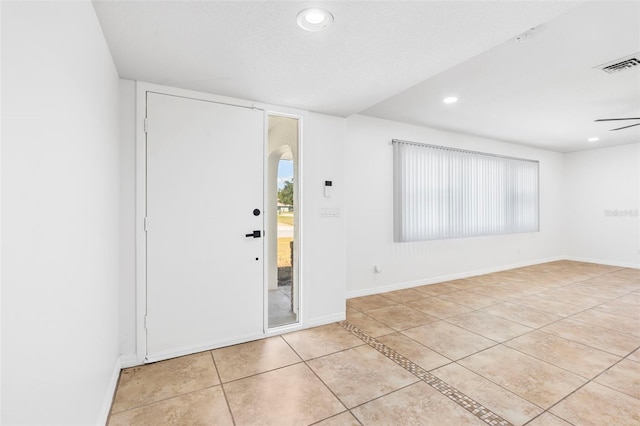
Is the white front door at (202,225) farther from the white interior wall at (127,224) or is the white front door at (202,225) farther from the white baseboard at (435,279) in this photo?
the white baseboard at (435,279)

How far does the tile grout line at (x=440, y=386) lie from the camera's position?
1.89m

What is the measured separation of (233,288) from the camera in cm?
288

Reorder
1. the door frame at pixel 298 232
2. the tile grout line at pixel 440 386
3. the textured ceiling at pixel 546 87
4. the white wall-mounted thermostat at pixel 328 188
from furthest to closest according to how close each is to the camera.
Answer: the white wall-mounted thermostat at pixel 328 188, the door frame at pixel 298 232, the textured ceiling at pixel 546 87, the tile grout line at pixel 440 386

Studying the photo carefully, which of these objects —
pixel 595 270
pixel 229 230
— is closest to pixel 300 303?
pixel 229 230

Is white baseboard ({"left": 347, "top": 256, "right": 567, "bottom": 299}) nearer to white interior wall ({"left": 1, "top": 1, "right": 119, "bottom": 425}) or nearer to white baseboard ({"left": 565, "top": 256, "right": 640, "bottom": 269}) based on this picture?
white baseboard ({"left": 565, "top": 256, "right": 640, "bottom": 269})

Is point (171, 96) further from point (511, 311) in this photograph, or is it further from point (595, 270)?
point (595, 270)

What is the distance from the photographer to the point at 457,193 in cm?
522

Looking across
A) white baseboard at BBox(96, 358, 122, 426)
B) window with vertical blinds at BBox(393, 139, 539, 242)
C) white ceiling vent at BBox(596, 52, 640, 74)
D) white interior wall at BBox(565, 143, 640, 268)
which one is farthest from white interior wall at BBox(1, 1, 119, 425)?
white interior wall at BBox(565, 143, 640, 268)

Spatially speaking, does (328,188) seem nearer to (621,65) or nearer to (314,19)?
(314,19)

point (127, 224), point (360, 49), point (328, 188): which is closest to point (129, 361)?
point (127, 224)

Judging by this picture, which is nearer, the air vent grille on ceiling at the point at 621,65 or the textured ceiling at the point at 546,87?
the textured ceiling at the point at 546,87

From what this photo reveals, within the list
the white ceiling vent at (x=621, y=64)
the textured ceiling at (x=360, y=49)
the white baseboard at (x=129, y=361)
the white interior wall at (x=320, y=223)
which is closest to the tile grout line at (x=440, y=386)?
the white interior wall at (x=320, y=223)

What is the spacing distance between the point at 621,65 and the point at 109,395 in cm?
506

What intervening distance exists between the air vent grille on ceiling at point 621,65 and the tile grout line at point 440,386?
3.24 meters
